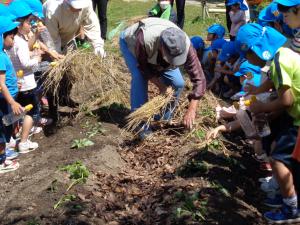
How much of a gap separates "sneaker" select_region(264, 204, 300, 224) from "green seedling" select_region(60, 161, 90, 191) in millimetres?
1643

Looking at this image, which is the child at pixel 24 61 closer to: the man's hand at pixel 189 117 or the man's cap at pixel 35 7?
the man's cap at pixel 35 7

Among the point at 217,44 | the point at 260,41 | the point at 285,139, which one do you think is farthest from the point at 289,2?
the point at 217,44

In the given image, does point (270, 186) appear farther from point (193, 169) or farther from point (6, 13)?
point (6, 13)

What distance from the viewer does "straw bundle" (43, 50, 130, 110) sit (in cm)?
579

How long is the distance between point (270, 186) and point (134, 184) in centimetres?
126

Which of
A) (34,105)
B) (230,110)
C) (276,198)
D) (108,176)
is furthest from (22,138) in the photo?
(276,198)

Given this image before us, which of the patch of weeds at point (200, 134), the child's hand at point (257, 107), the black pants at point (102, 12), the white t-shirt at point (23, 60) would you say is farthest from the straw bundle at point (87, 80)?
the black pants at point (102, 12)

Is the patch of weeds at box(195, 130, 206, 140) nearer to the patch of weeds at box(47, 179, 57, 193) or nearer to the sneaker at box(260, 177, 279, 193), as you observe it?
the sneaker at box(260, 177, 279, 193)

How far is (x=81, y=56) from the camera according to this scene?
5926 mm

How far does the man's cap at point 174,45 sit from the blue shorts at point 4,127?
1891 millimetres

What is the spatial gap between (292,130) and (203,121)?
1888 millimetres

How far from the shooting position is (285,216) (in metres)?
3.77

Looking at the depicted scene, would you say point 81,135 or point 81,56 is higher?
point 81,56

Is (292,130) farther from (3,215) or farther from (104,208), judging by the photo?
(3,215)
